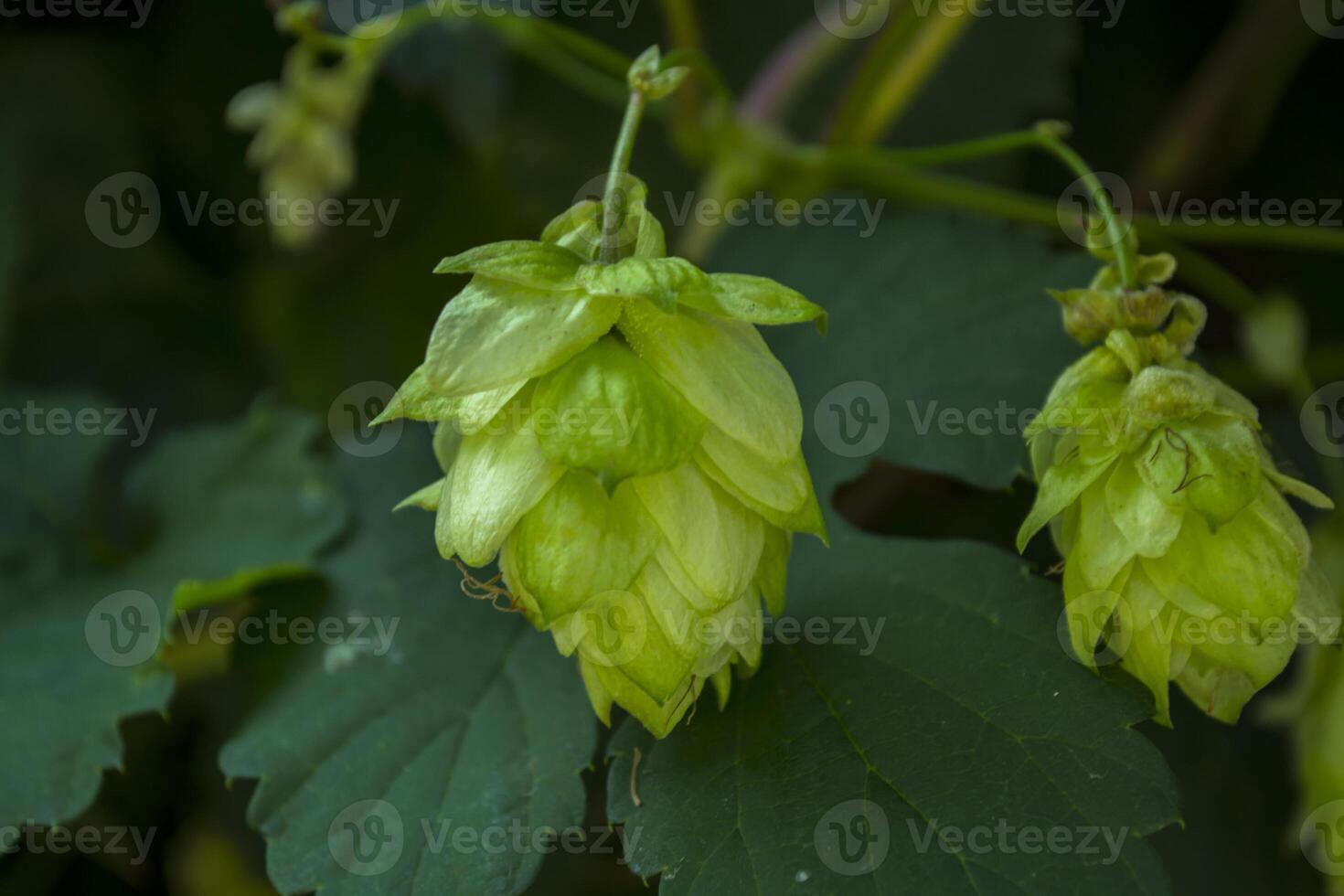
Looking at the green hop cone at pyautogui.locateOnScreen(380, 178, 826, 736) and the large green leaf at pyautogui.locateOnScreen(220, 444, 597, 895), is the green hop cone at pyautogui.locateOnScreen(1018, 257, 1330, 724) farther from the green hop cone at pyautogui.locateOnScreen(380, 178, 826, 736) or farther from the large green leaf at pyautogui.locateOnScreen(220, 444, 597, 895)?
the large green leaf at pyautogui.locateOnScreen(220, 444, 597, 895)

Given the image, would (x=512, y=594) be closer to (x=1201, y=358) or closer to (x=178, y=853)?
(x=1201, y=358)

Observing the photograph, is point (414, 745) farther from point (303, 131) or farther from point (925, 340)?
point (303, 131)

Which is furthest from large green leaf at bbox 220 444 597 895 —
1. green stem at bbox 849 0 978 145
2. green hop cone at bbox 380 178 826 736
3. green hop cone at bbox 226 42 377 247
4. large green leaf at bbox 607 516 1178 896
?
green stem at bbox 849 0 978 145

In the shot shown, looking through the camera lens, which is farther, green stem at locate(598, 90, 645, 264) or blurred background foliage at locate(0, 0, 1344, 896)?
blurred background foliage at locate(0, 0, 1344, 896)

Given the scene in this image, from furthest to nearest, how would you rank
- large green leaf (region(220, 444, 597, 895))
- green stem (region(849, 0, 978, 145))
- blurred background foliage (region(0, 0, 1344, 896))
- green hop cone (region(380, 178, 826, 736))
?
blurred background foliage (region(0, 0, 1344, 896))
green stem (region(849, 0, 978, 145))
large green leaf (region(220, 444, 597, 895))
green hop cone (region(380, 178, 826, 736))

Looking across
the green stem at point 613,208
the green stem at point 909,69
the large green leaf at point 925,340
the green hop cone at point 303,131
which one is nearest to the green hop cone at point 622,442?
the green stem at point 613,208

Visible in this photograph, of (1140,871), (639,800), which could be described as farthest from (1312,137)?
(639,800)

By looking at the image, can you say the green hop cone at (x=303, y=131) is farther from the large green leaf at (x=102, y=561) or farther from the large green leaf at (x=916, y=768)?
the large green leaf at (x=916, y=768)
